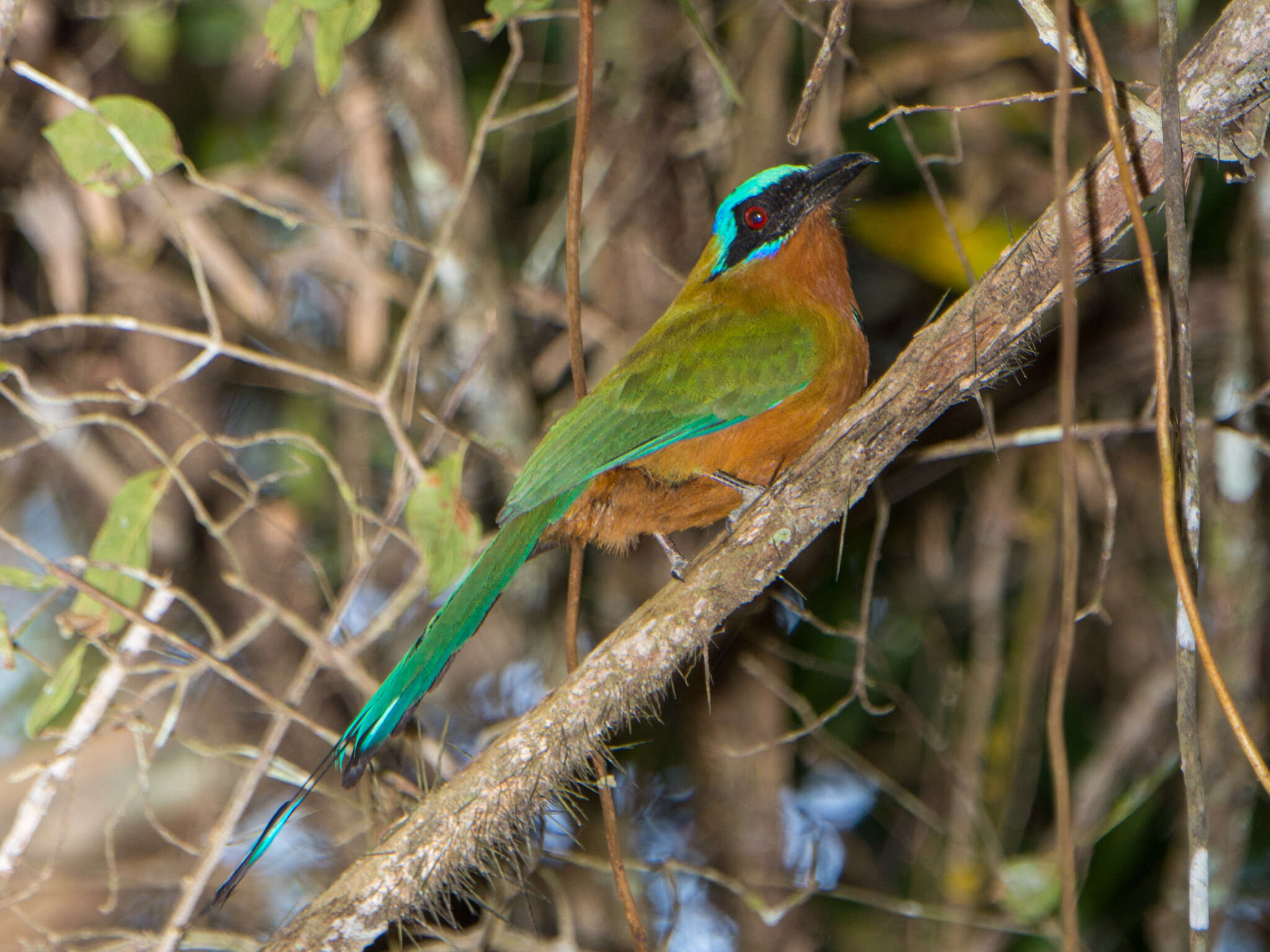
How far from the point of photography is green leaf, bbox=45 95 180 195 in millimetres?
2680

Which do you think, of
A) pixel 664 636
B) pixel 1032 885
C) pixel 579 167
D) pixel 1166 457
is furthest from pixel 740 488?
pixel 1032 885

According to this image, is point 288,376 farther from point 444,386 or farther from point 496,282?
point 496,282

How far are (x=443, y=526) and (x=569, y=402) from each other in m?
1.76

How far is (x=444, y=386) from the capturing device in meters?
4.55

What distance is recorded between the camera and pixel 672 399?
2.85 m

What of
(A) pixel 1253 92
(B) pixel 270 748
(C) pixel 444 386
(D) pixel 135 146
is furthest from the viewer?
(C) pixel 444 386

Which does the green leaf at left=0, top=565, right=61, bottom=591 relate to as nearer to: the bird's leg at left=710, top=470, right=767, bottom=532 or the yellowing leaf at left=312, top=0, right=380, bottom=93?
the yellowing leaf at left=312, top=0, right=380, bottom=93

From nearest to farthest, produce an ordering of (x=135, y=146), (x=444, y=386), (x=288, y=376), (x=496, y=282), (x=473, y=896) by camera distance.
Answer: (x=473, y=896) → (x=135, y=146) → (x=496, y=282) → (x=444, y=386) → (x=288, y=376)

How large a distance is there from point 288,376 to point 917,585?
2.82 metres

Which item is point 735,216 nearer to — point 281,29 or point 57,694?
point 281,29

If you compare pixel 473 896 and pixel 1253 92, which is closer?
pixel 1253 92

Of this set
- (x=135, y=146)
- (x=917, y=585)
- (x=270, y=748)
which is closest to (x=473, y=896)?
(x=270, y=748)

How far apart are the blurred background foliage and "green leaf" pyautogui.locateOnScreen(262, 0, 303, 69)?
104 cm

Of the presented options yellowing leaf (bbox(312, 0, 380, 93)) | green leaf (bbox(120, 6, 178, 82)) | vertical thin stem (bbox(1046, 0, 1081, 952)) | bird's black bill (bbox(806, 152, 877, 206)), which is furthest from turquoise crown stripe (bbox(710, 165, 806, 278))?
green leaf (bbox(120, 6, 178, 82))
